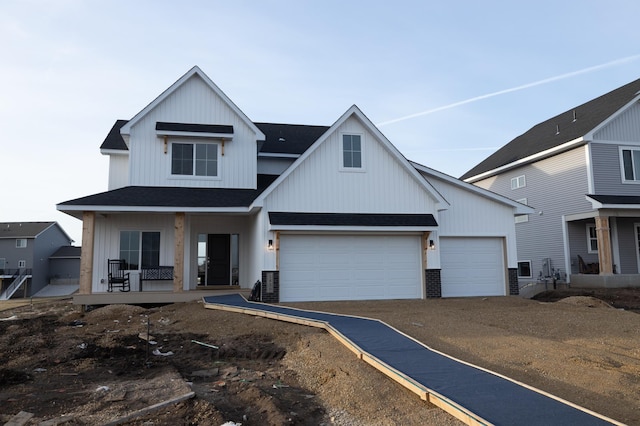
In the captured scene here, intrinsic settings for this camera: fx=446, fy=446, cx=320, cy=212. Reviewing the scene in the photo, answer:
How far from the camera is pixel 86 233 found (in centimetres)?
1433

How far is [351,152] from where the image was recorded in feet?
49.4

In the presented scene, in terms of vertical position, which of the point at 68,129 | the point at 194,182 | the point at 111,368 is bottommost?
the point at 111,368

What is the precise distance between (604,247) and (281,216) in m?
13.9

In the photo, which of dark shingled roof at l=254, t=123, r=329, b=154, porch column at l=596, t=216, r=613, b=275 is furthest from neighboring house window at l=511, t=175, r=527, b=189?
dark shingled roof at l=254, t=123, r=329, b=154

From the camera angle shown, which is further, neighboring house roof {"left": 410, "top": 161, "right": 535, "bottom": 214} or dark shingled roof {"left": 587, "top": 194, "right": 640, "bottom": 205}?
dark shingled roof {"left": 587, "top": 194, "right": 640, "bottom": 205}

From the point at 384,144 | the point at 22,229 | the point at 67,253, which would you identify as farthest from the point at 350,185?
the point at 67,253

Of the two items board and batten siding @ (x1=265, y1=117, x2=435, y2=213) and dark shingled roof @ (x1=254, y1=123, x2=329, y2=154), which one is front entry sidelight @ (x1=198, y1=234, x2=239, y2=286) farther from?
dark shingled roof @ (x1=254, y1=123, x2=329, y2=154)

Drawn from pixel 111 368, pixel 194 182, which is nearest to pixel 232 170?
pixel 194 182

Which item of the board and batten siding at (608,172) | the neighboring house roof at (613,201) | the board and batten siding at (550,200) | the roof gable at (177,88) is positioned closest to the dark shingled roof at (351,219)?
the roof gable at (177,88)

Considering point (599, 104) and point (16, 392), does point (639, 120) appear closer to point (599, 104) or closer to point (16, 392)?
point (599, 104)

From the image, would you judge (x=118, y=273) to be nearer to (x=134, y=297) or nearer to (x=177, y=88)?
(x=134, y=297)

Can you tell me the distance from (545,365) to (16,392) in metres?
7.45

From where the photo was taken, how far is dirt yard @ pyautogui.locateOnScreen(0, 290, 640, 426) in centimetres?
503

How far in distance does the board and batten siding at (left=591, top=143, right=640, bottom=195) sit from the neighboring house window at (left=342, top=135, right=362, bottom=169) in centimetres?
1178
